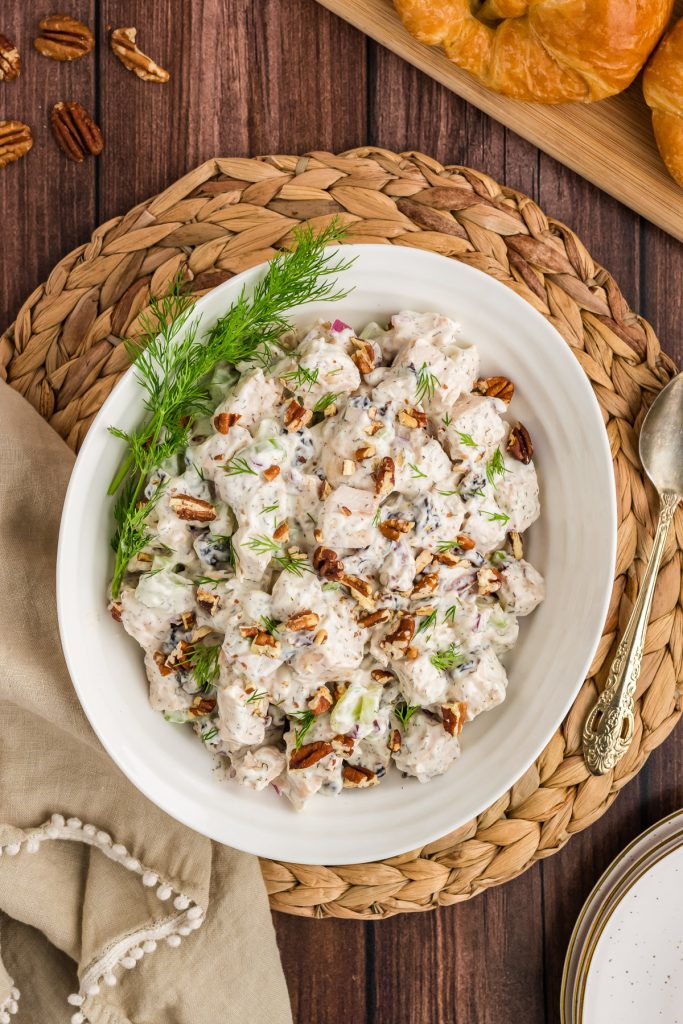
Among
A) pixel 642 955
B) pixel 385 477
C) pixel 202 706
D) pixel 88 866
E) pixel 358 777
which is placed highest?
pixel 385 477

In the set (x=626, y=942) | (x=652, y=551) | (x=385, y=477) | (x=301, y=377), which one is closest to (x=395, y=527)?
(x=385, y=477)

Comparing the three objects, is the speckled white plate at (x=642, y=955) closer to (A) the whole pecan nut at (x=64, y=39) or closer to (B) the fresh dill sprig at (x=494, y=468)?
(B) the fresh dill sprig at (x=494, y=468)

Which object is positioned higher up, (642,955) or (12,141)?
(12,141)

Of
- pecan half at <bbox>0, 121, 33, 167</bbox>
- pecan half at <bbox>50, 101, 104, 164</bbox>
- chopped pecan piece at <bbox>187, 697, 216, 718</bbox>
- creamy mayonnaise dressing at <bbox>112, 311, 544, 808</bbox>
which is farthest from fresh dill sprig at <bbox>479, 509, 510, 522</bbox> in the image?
pecan half at <bbox>0, 121, 33, 167</bbox>

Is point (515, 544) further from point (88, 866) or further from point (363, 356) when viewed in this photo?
point (88, 866)

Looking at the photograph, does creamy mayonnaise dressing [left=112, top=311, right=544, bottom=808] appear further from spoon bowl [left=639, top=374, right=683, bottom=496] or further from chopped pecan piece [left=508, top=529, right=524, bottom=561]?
spoon bowl [left=639, top=374, right=683, bottom=496]

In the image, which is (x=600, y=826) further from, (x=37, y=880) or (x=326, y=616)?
(x=37, y=880)

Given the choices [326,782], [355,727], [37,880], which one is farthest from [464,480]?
[37,880]
